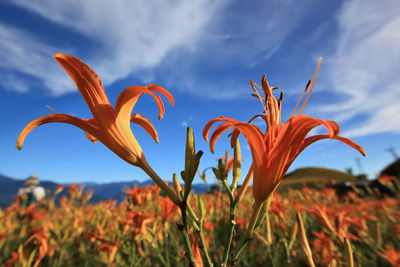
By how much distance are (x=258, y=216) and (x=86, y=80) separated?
69cm

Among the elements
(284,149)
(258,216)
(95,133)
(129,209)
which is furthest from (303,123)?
(129,209)

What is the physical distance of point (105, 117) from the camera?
2.30 ft

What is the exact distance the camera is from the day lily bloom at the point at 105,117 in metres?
0.68

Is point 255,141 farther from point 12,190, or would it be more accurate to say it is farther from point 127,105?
point 12,190

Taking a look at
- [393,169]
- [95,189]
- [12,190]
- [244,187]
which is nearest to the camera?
[244,187]

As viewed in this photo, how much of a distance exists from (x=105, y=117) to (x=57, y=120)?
15 cm

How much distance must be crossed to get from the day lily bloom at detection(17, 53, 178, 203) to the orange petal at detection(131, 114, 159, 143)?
9cm

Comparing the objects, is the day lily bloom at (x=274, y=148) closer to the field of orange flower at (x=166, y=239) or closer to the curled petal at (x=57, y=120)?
the field of orange flower at (x=166, y=239)

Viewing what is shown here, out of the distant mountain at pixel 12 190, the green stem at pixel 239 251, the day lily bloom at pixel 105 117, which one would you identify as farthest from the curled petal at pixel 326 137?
the distant mountain at pixel 12 190

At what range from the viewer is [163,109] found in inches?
30.7

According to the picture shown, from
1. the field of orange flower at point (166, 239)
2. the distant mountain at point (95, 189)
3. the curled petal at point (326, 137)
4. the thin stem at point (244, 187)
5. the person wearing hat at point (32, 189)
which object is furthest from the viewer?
the person wearing hat at point (32, 189)

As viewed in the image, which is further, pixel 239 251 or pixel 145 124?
pixel 145 124

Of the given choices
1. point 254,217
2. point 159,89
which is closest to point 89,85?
point 159,89

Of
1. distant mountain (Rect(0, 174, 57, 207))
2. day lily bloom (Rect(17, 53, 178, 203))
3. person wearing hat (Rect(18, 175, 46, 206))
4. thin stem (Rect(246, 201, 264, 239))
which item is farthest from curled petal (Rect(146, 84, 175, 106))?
person wearing hat (Rect(18, 175, 46, 206))
